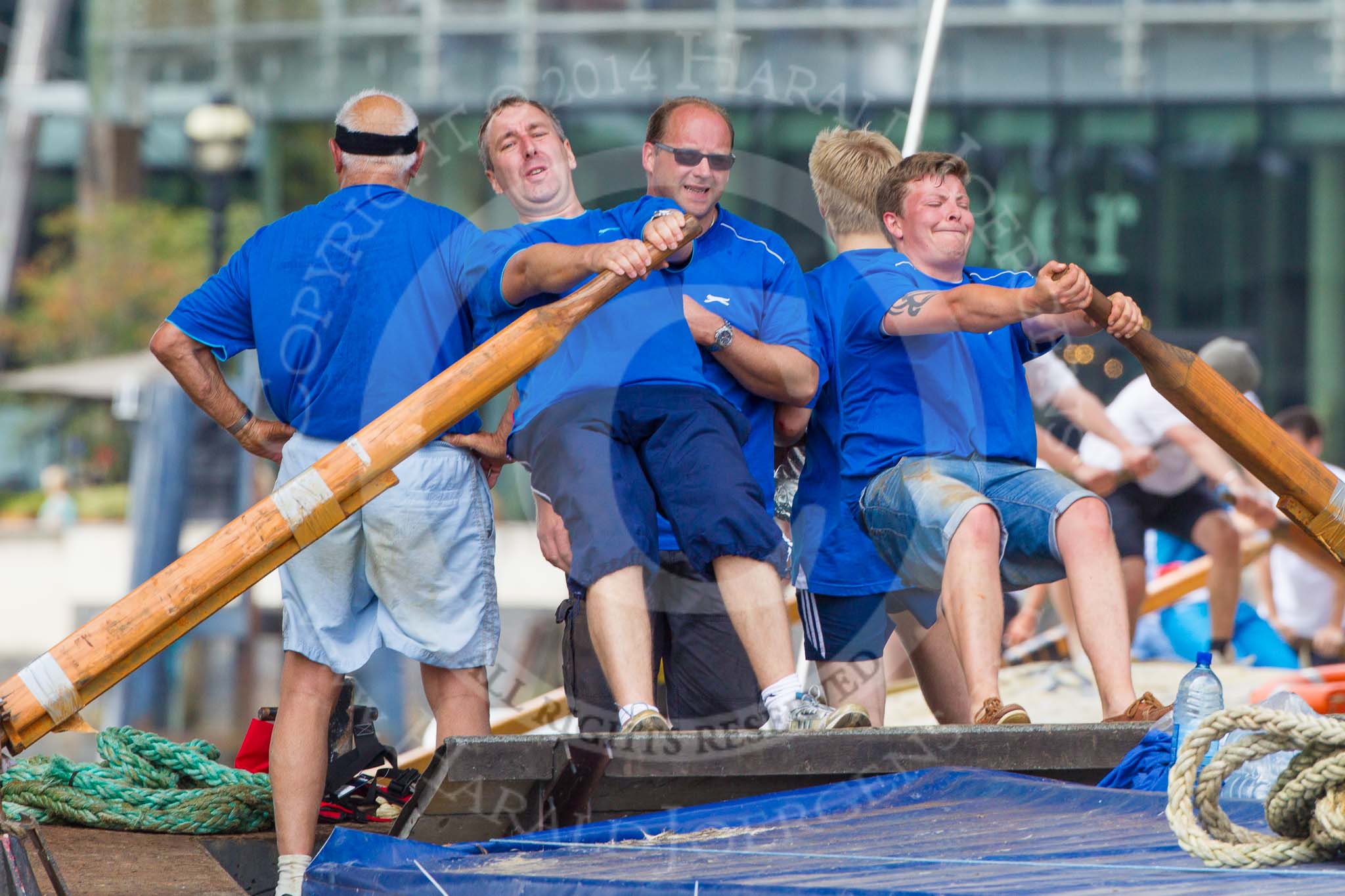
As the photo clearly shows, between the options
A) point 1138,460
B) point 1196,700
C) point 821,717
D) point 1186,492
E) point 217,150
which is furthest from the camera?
point 217,150

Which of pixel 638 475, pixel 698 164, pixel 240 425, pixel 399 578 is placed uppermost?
pixel 698 164

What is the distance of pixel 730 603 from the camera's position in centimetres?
425

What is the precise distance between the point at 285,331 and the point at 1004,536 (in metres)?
1.98

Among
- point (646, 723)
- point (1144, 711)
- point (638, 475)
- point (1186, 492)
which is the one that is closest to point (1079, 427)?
point (1186, 492)

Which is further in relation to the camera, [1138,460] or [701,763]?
[1138,460]

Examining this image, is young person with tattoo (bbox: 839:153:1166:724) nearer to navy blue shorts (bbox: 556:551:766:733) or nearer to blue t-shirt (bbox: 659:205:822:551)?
blue t-shirt (bbox: 659:205:822:551)

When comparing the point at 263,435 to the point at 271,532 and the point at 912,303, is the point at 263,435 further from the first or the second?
the point at 912,303

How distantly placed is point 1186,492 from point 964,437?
4.58 m

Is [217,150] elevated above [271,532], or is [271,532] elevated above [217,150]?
[217,150]

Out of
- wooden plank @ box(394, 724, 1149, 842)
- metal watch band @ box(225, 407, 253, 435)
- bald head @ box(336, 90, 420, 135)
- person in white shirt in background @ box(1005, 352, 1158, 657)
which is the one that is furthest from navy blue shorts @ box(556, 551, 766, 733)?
person in white shirt in background @ box(1005, 352, 1158, 657)

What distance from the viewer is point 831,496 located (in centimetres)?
503

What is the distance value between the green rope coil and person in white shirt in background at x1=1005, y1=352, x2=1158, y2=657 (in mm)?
3943

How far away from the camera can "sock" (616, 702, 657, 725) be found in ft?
13.4

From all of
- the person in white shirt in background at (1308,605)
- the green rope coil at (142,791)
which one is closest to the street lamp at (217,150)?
the person in white shirt in background at (1308,605)
